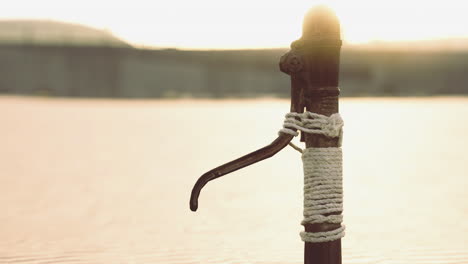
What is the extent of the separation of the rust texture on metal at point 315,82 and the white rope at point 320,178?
35 mm

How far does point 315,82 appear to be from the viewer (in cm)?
402

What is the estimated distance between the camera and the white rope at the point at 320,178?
4.04 metres

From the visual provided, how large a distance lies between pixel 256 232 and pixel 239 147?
8821mm

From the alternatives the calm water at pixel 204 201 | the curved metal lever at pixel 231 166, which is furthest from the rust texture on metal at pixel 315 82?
the calm water at pixel 204 201

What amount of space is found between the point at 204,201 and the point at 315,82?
5419 mm

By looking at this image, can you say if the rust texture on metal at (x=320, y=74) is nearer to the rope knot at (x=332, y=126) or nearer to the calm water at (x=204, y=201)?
the rope knot at (x=332, y=126)

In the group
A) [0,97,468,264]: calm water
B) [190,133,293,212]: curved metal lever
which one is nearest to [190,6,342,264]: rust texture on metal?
[190,133,293,212]: curved metal lever

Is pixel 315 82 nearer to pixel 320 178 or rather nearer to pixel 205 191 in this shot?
pixel 320 178

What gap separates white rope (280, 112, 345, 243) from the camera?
404 centimetres

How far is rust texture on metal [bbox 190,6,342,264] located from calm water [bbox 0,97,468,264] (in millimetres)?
2086

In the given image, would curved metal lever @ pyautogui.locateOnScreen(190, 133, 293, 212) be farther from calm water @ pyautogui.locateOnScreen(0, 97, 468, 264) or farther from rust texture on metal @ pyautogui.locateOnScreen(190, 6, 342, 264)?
calm water @ pyautogui.locateOnScreen(0, 97, 468, 264)

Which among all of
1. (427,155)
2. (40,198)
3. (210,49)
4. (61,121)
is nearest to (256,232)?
(40,198)

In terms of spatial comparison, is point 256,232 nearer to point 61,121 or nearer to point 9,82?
point 61,121

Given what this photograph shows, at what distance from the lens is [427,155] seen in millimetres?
14961
